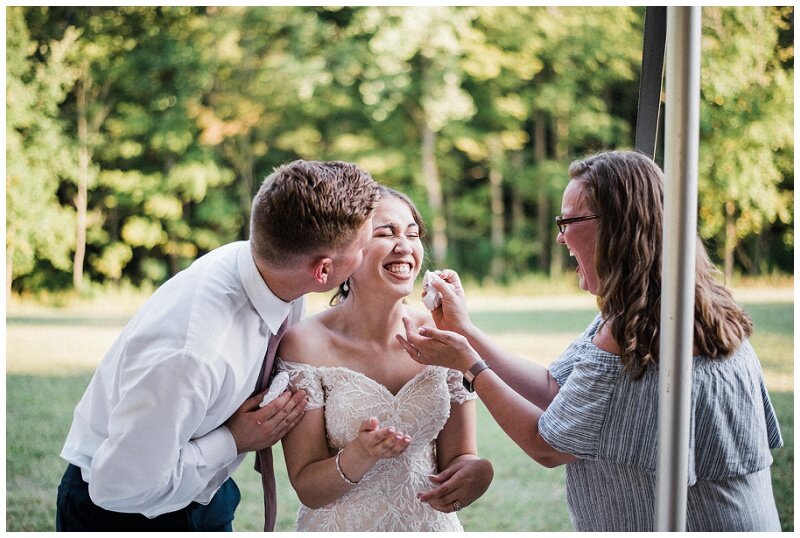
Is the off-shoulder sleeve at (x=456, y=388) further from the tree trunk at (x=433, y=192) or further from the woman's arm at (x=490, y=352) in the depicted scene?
the tree trunk at (x=433, y=192)

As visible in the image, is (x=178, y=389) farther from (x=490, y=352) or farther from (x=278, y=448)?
(x=278, y=448)

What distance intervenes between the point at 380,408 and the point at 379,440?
10.9 inches

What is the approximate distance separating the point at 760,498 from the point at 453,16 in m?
15.5

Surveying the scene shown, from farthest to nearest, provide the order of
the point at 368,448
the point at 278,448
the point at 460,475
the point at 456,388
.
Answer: the point at 278,448 < the point at 456,388 < the point at 460,475 < the point at 368,448

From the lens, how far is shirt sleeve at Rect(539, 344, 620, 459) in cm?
204

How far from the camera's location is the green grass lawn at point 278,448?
480 centimetres

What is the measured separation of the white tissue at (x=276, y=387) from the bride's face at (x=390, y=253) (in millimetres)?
388

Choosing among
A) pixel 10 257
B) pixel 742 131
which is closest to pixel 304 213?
pixel 10 257

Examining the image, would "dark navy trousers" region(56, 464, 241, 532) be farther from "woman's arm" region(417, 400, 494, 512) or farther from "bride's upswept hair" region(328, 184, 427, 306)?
"bride's upswept hair" region(328, 184, 427, 306)

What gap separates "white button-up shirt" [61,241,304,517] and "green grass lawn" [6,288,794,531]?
8.81 ft

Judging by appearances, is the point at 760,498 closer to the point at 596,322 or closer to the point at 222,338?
the point at 596,322

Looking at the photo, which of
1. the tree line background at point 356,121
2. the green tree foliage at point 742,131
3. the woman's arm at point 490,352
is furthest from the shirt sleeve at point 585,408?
the green tree foliage at point 742,131

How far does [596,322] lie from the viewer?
241 cm

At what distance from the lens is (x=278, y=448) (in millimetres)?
6836
